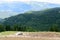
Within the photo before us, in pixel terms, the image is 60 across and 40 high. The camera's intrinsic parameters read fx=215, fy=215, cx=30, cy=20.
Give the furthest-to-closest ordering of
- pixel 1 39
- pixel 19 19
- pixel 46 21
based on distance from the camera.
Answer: pixel 19 19
pixel 46 21
pixel 1 39

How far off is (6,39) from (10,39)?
39 centimetres

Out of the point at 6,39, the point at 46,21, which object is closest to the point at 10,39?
the point at 6,39

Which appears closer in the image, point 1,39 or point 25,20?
point 1,39

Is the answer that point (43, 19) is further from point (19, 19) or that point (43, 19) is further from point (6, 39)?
point (6, 39)

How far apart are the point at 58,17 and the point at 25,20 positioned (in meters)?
24.9

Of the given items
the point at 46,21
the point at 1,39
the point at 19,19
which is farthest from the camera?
the point at 19,19

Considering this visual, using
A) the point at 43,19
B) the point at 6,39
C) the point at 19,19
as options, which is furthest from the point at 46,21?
the point at 6,39

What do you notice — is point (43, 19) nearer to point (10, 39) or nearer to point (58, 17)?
point (58, 17)

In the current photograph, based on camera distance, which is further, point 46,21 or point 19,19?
point 19,19

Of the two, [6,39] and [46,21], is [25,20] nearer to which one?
[46,21]

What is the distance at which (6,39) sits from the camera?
20.3m

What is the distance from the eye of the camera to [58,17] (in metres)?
162

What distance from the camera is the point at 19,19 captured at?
16812 cm

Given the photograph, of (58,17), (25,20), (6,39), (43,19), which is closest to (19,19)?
(25,20)
